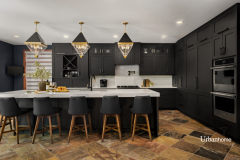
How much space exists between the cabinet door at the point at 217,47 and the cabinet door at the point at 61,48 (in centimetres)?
490

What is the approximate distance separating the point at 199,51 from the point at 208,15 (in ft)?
3.34

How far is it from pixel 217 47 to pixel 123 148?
303 cm

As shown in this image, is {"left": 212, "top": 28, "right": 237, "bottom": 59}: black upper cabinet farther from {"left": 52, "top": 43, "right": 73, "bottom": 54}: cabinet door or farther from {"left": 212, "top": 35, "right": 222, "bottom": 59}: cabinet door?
{"left": 52, "top": 43, "right": 73, "bottom": 54}: cabinet door

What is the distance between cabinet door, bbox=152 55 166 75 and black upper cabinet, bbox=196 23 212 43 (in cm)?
187

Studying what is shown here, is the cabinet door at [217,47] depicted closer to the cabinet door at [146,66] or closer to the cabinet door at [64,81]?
the cabinet door at [146,66]

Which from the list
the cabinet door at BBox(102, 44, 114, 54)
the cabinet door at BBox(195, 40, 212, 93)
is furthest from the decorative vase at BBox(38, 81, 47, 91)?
the cabinet door at BBox(195, 40, 212, 93)

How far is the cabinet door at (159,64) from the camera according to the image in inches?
229

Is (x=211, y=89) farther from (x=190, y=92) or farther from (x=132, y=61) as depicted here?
(x=132, y=61)

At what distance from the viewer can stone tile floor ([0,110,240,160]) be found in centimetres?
222

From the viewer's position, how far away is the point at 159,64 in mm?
5820

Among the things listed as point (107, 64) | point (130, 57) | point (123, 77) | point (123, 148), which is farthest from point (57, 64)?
point (123, 148)

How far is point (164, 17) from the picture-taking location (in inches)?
131

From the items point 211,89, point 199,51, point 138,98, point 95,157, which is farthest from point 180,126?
point 95,157

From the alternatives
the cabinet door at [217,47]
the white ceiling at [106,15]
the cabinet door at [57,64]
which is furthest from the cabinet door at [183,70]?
the cabinet door at [57,64]
